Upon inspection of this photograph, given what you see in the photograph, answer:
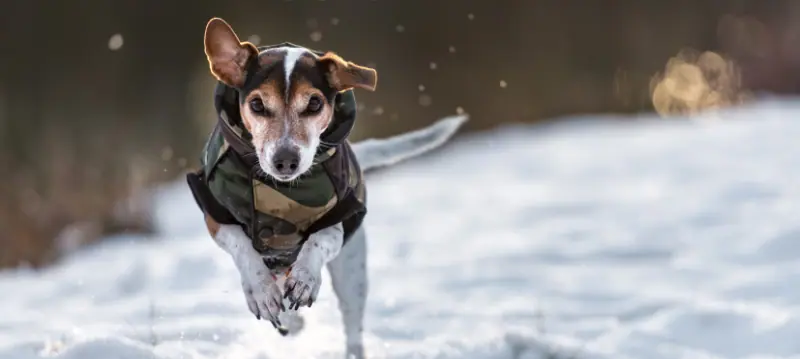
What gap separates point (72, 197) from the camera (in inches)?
396

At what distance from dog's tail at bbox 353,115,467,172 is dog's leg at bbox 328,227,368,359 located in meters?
0.36

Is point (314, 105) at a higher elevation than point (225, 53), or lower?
lower

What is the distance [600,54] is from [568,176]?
8.32 meters

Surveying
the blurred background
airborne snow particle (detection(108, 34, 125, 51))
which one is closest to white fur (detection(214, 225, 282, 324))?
the blurred background

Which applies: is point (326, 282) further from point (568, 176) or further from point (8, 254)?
point (568, 176)

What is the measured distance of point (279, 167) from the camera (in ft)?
10.6

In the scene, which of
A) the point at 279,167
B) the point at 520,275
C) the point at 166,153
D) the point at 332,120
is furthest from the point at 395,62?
the point at 279,167

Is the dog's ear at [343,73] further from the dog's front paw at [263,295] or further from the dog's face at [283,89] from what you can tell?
the dog's front paw at [263,295]

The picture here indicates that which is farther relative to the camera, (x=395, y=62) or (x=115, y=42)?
(x=395, y=62)

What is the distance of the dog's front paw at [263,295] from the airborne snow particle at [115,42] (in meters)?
12.9

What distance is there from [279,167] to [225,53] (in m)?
0.48

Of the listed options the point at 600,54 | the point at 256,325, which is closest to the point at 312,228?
→ the point at 256,325

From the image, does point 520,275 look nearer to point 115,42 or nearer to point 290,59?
point 290,59

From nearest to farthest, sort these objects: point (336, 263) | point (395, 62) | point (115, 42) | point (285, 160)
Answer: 1. point (285, 160)
2. point (336, 263)
3. point (115, 42)
4. point (395, 62)
